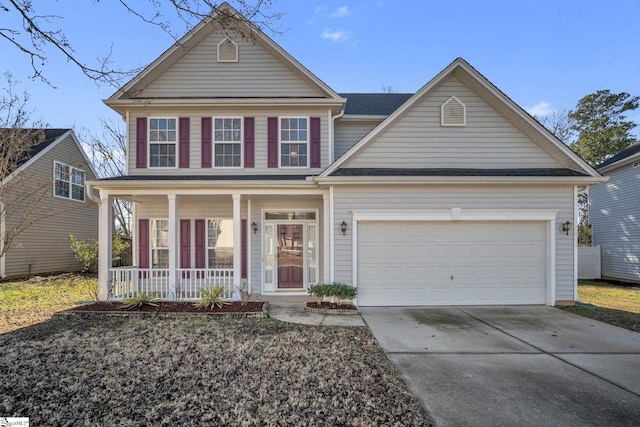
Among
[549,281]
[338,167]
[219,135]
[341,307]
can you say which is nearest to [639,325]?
[549,281]

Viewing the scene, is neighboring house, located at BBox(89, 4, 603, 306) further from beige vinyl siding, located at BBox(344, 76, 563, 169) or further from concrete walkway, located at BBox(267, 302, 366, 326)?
concrete walkway, located at BBox(267, 302, 366, 326)

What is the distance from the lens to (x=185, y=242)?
946 centimetres

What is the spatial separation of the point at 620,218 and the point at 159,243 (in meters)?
17.2

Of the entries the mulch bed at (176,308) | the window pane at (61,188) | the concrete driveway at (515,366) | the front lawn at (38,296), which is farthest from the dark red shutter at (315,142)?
the window pane at (61,188)

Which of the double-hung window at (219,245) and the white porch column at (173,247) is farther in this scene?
the double-hung window at (219,245)

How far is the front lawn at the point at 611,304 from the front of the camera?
6.91 metres

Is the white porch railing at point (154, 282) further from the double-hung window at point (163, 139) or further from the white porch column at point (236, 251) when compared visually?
the double-hung window at point (163, 139)

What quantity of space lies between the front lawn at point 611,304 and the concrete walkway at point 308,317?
5164 millimetres

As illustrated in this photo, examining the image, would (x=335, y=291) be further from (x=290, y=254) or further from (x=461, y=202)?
(x=461, y=202)

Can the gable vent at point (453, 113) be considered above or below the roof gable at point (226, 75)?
below

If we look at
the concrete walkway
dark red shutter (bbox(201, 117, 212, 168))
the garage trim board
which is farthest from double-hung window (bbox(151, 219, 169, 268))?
the garage trim board

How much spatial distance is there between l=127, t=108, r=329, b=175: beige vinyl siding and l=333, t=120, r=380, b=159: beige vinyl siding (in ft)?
3.51

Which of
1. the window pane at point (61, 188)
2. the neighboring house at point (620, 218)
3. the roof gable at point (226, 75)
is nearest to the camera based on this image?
the roof gable at point (226, 75)

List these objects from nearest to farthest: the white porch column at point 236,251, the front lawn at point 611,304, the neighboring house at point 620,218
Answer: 1. the front lawn at point 611,304
2. the white porch column at point 236,251
3. the neighboring house at point 620,218
